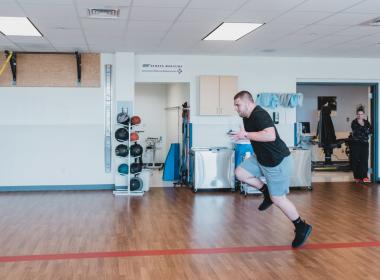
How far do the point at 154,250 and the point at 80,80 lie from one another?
5278 millimetres

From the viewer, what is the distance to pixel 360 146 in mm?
10086

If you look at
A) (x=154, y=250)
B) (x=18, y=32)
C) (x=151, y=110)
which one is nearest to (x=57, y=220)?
(x=154, y=250)

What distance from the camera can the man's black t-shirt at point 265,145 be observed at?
179 inches

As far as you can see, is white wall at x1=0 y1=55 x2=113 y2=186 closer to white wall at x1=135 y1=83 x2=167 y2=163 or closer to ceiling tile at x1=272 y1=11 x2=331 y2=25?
ceiling tile at x1=272 y1=11 x2=331 y2=25

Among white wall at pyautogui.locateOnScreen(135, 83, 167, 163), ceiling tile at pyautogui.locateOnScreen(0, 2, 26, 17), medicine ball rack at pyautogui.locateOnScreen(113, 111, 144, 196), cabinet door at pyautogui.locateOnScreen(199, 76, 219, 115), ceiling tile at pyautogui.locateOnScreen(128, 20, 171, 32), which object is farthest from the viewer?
white wall at pyautogui.locateOnScreen(135, 83, 167, 163)

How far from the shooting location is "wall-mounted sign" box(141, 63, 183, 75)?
9.15 m

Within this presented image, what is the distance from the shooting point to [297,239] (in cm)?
466

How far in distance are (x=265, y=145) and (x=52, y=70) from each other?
5713mm

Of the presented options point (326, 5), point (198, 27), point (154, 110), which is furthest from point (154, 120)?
point (326, 5)

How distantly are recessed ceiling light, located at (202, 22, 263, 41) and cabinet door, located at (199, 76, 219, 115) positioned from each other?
1418 mm

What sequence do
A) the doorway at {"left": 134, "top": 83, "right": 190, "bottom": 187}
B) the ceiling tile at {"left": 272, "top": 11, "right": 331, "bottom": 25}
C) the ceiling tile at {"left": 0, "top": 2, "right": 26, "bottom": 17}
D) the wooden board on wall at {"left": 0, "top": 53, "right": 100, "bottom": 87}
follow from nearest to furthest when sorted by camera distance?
the ceiling tile at {"left": 0, "top": 2, "right": 26, "bottom": 17} → the ceiling tile at {"left": 272, "top": 11, "right": 331, "bottom": 25} → the wooden board on wall at {"left": 0, "top": 53, "right": 100, "bottom": 87} → the doorway at {"left": 134, "top": 83, "right": 190, "bottom": 187}

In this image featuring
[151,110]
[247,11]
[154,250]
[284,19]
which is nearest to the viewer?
[154,250]

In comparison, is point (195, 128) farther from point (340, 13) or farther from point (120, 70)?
point (340, 13)

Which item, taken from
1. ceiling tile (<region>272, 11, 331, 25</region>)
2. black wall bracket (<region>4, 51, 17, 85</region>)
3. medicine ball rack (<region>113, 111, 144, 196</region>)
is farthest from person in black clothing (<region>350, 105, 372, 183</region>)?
black wall bracket (<region>4, 51, 17, 85</region>)
